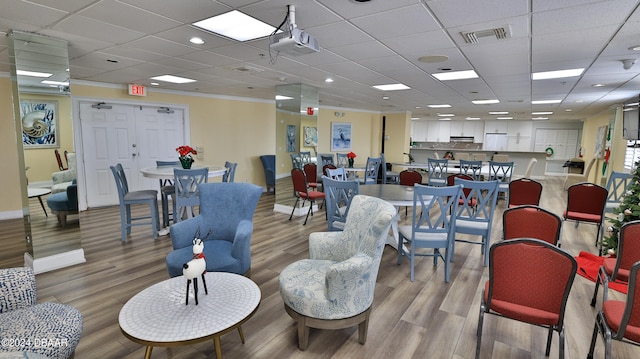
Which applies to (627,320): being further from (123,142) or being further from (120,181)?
(123,142)

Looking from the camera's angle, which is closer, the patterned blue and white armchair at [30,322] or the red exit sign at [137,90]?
the patterned blue and white armchair at [30,322]

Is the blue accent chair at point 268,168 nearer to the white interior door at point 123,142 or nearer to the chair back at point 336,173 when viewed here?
the white interior door at point 123,142

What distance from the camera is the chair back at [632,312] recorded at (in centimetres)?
157

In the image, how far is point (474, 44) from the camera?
3.15 meters

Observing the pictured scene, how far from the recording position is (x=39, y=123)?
347 centimetres

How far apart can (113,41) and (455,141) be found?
1373 cm


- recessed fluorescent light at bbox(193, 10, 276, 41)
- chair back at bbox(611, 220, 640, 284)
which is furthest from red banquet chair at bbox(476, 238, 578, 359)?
recessed fluorescent light at bbox(193, 10, 276, 41)

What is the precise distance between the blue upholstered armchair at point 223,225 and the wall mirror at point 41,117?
1688 millimetres

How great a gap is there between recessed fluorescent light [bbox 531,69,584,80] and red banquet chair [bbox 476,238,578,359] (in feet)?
12.1

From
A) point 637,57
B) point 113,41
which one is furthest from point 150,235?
point 637,57

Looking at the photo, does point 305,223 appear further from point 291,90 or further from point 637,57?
point 637,57

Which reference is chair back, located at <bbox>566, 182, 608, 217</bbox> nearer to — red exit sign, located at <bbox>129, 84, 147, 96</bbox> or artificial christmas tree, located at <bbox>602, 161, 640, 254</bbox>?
artificial christmas tree, located at <bbox>602, 161, 640, 254</bbox>

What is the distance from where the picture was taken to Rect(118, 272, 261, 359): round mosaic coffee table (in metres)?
1.59

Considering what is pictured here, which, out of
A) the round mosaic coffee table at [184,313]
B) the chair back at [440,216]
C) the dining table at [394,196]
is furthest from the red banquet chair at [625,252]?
the round mosaic coffee table at [184,313]
